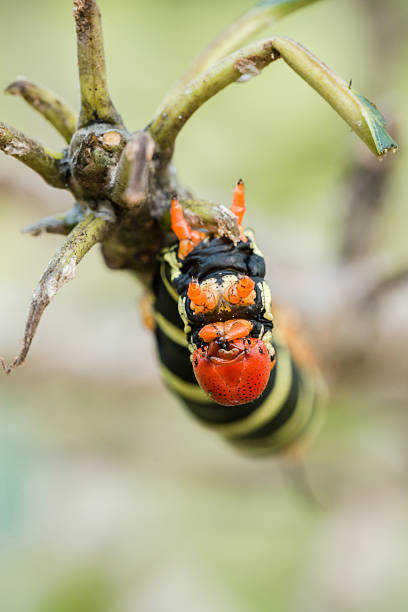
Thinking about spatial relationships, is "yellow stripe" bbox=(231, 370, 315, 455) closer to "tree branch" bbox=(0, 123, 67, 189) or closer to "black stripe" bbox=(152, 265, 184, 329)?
"black stripe" bbox=(152, 265, 184, 329)

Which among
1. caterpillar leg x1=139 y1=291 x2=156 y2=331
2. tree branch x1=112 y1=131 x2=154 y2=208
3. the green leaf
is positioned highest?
the green leaf

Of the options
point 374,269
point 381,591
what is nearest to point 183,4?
point 374,269

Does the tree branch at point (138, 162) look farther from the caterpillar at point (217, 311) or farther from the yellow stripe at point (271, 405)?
the yellow stripe at point (271, 405)

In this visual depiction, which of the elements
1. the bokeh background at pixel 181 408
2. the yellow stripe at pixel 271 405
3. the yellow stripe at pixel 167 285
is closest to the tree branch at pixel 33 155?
the yellow stripe at pixel 167 285

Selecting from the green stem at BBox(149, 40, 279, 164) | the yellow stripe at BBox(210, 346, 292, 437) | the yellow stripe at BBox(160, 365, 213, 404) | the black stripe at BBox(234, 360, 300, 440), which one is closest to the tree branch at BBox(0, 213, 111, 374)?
the green stem at BBox(149, 40, 279, 164)

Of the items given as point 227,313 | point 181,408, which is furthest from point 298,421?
point 181,408

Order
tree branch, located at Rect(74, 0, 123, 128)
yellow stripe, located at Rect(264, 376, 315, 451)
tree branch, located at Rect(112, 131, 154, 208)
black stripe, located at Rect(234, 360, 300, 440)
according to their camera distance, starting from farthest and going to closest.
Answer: yellow stripe, located at Rect(264, 376, 315, 451), black stripe, located at Rect(234, 360, 300, 440), tree branch, located at Rect(74, 0, 123, 128), tree branch, located at Rect(112, 131, 154, 208)

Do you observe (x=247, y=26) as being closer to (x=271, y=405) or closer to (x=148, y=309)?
(x=148, y=309)

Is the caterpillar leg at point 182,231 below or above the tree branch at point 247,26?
below
